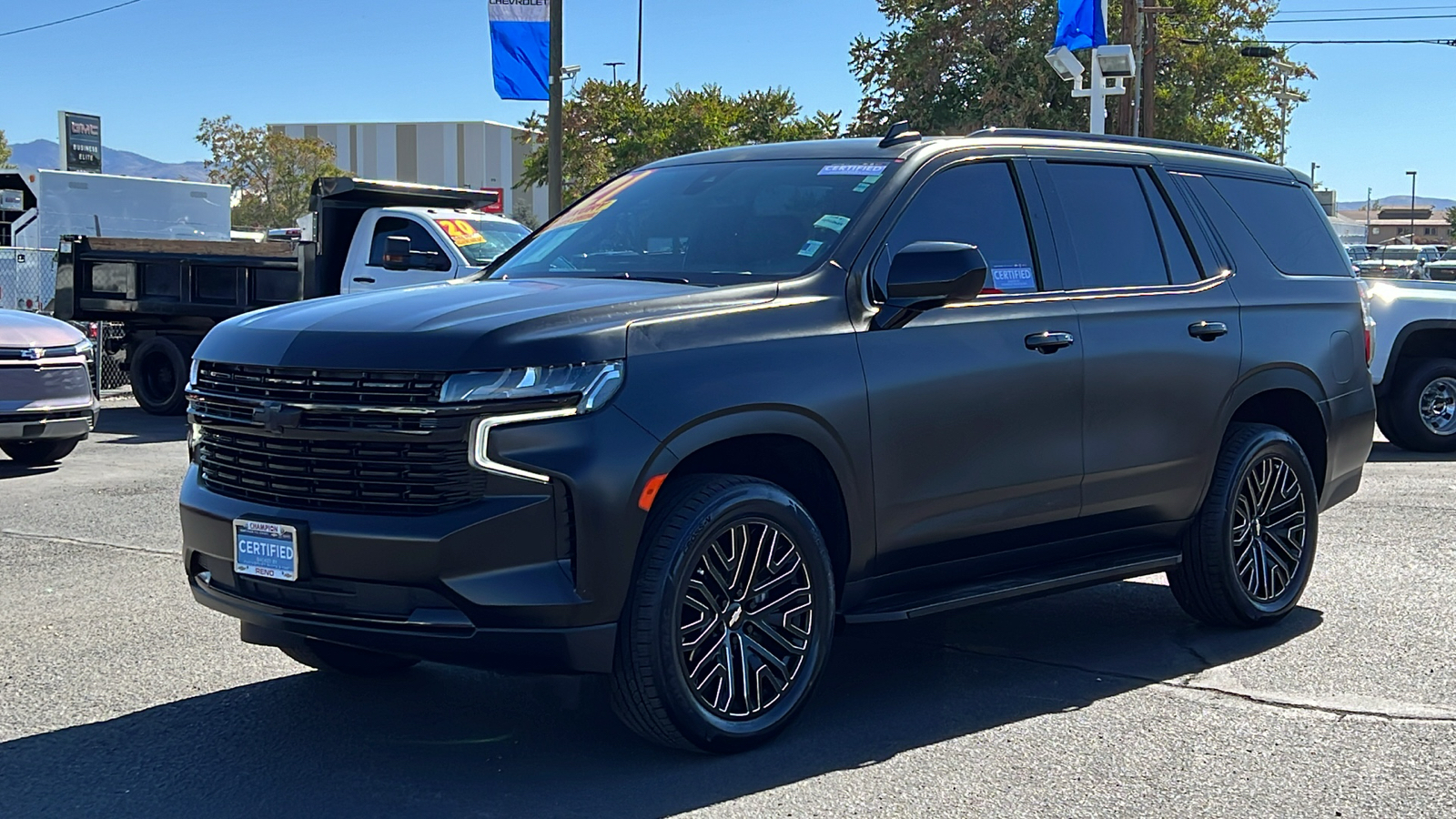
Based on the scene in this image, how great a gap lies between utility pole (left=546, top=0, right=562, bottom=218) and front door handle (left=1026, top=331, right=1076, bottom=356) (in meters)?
18.2

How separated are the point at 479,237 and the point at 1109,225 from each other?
10542mm

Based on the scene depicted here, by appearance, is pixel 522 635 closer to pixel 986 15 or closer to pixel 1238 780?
pixel 1238 780

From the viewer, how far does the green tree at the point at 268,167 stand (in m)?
76.1

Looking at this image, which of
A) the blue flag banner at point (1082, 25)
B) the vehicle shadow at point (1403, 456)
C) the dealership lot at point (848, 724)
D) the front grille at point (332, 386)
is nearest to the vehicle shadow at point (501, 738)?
Answer: the dealership lot at point (848, 724)

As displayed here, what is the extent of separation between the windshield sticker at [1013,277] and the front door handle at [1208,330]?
33.8 inches

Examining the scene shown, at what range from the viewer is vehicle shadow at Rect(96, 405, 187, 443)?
14.7 meters

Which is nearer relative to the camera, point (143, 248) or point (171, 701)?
point (171, 701)

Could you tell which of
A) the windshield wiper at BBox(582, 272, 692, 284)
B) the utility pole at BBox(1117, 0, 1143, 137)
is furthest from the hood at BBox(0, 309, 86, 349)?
the utility pole at BBox(1117, 0, 1143, 137)

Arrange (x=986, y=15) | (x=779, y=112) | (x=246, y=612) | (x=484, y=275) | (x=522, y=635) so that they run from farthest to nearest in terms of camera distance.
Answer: (x=779, y=112)
(x=986, y=15)
(x=484, y=275)
(x=246, y=612)
(x=522, y=635)

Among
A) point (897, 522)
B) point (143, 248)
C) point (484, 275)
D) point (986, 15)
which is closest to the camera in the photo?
point (897, 522)

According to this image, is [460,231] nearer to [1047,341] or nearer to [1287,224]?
[1287,224]

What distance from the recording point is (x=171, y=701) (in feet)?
17.4

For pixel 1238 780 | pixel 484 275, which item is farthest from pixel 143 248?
pixel 1238 780

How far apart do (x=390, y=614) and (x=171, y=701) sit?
1409 mm
